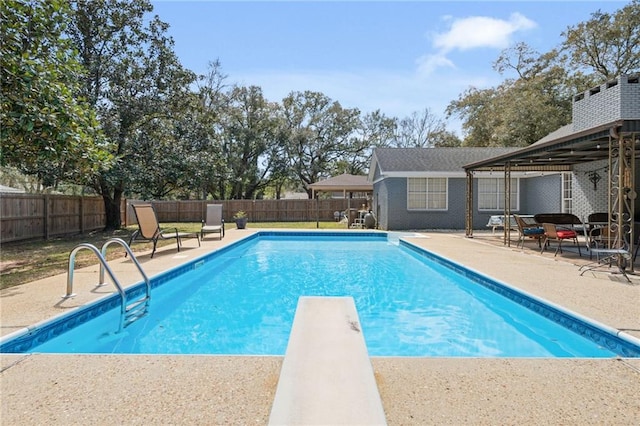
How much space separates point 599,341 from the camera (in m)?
3.96

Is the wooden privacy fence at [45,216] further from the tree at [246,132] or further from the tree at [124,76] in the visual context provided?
the tree at [246,132]

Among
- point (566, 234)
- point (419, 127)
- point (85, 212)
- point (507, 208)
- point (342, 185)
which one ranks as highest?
point (419, 127)

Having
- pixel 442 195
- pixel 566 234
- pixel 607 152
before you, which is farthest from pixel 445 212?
pixel 566 234

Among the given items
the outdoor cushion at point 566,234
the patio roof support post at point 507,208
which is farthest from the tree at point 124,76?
the outdoor cushion at point 566,234

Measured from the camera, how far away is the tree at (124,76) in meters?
15.0

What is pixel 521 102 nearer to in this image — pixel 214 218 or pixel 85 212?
pixel 214 218

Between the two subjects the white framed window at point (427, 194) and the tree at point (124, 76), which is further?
the white framed window at point (427, 194)

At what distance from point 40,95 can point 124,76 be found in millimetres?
10250

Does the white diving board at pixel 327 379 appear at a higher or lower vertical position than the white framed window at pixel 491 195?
lower

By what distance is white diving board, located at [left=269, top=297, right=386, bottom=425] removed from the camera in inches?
89.0

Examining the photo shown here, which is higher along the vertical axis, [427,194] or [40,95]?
[40,95]

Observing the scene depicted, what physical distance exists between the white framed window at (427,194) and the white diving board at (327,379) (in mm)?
13734

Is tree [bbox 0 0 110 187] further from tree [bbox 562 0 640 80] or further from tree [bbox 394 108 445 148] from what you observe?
tree [bbox 394 108 445 148]

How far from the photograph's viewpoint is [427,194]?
1709cm
